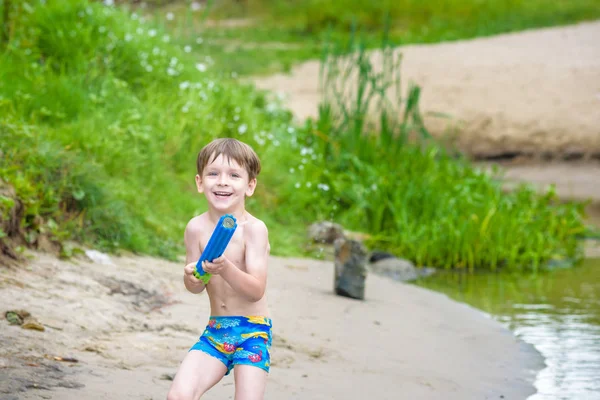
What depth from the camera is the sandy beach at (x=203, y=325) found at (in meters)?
4.03

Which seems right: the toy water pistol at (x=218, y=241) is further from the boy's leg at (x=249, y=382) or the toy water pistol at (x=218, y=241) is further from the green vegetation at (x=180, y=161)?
the green vegetation at (x=180, y=161)

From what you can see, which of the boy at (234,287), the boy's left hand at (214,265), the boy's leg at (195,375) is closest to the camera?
the boy's left hand at (214,265)

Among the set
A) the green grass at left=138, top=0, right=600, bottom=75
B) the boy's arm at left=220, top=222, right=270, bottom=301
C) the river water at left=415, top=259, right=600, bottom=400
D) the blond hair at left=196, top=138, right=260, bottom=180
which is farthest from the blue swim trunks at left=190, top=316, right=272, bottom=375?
the green grass at left=138, top=0, right=600, bottom=75

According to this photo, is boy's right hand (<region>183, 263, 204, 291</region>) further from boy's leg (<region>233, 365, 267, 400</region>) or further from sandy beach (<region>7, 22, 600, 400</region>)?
sandy beach (<region>7, 22, 600, 400</region>)

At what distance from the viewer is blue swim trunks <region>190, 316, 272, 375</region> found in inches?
132

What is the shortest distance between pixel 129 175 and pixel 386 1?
14688 mm

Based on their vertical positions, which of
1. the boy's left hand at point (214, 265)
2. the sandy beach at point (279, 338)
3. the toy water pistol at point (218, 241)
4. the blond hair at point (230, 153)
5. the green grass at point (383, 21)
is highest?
the green grass at point (383, 21)

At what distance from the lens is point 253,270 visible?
3350 mm

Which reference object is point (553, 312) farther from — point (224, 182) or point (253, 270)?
point (224, 182)

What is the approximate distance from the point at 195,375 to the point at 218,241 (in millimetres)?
537

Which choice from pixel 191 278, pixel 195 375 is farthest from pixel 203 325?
pixel 191 278

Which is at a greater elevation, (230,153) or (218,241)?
(230,153)

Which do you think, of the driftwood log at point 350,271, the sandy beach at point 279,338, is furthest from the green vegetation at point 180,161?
the driftwood log at point 350,271

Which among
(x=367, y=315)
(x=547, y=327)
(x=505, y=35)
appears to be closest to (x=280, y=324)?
(x=367, y=315)
